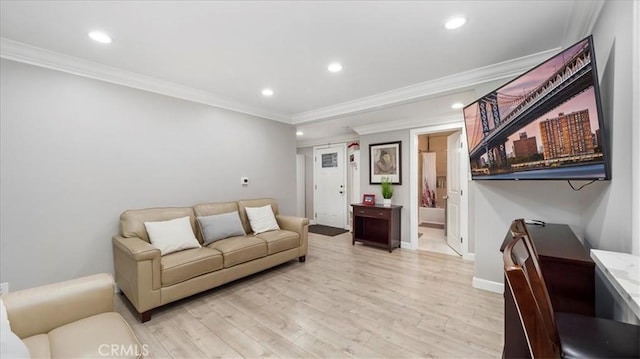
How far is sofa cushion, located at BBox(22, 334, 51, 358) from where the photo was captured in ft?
3.67

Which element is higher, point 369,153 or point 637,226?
point 369,153

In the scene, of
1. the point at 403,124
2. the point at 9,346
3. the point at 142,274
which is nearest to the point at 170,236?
the point at 142,274

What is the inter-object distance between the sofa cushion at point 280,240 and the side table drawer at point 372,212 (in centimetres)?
152

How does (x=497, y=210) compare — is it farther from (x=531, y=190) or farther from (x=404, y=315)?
(x=404, y=315)

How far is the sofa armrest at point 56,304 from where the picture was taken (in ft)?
4.12

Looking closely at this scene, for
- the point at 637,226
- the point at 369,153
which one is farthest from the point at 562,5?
the point at 369,153

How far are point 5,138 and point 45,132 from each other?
0.25 metres

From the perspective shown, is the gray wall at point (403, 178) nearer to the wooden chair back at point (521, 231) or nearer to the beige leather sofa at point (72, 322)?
the wooden chair back at point (521, 231)

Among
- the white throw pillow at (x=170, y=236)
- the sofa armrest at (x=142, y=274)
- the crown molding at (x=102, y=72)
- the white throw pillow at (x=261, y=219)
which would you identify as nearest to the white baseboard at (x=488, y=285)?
the white throw pillow at (x=261, y=219)

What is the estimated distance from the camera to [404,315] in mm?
2301

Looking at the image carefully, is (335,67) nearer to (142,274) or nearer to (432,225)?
(142,274)

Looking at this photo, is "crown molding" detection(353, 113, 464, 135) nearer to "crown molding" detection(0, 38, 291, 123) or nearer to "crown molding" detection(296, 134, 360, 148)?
"crown molding" detection(296, 134, 360, 148)

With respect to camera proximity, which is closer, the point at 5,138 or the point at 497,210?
the point at 5,138

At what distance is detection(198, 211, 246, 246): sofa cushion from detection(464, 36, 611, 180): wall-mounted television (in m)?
2.92
